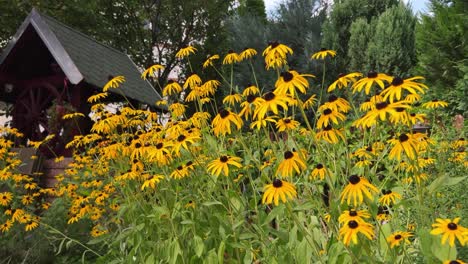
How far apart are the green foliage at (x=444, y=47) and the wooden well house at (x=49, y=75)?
502cm

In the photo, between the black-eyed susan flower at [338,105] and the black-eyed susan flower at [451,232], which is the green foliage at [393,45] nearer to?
the black-eyed susan flower at [338,105]

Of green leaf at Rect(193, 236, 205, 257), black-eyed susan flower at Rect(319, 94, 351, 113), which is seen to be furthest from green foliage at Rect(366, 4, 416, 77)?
green leaf at Rect(193, 236, 205, 257)

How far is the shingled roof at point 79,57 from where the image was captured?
679 centimetres

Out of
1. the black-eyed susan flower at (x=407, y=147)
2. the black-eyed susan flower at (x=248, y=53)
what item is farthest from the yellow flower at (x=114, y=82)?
the black-eyed susan flower at (x=407, y=147)

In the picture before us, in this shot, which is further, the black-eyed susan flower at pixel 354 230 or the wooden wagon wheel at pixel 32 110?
the wooden wagon wheel at pixel 32 110

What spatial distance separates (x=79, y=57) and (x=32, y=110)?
1.74m

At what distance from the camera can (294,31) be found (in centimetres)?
1304

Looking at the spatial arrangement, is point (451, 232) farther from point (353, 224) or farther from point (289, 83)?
point (289, 83)

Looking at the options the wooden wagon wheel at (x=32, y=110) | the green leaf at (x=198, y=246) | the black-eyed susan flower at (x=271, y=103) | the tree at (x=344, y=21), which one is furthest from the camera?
the tree at (x=344, y=21)

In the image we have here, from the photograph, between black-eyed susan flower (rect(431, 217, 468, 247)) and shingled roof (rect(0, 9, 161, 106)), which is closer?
black-eyed susan flower (rect(431, 217, 468, 247))

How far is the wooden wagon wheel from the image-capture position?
329 inches

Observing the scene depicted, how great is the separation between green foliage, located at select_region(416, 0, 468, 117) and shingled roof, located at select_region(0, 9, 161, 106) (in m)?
5.18

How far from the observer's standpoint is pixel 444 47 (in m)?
7.21

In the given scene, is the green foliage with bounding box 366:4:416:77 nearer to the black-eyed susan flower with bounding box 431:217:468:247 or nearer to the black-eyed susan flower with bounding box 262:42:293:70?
the black-eyed susan flower with bounding box 262:42:293:70
